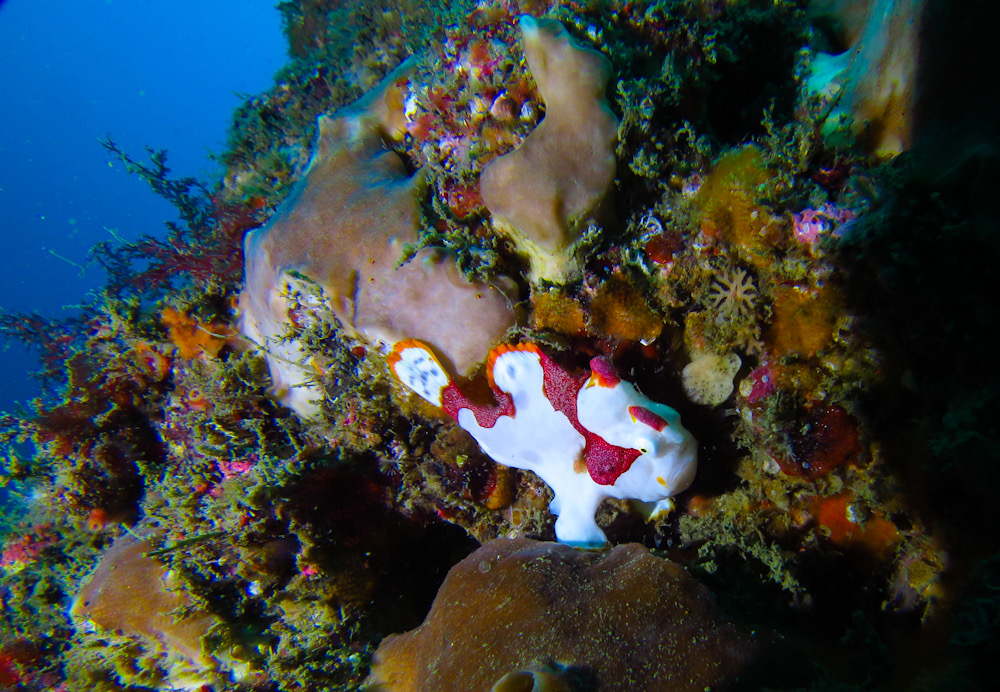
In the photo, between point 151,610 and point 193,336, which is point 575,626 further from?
point 193,336

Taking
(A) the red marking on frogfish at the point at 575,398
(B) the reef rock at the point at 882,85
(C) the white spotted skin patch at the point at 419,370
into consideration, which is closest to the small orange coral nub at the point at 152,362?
(C) the white spotted skin patch at the point at 419,370

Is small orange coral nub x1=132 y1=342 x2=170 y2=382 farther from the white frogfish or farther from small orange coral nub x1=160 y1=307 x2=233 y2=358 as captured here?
the white frogfish

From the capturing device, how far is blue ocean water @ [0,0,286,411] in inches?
3440

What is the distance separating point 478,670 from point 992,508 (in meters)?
2.63

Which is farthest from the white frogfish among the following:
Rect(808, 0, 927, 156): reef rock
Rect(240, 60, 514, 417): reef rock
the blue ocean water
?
the blue ocean water

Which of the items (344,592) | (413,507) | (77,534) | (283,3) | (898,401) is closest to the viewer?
(898,401)

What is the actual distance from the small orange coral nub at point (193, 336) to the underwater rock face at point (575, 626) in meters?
3.37

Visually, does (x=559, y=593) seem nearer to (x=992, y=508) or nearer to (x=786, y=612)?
(x=786, y=612)

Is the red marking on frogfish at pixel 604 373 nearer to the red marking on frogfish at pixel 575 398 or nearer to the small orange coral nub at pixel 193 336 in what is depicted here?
the red marking on frogfish at pixel 575 398

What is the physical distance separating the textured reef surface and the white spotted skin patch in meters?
0.03

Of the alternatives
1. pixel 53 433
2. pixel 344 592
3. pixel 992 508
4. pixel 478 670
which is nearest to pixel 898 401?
pixel 992 508

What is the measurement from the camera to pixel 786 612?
8.70 ft

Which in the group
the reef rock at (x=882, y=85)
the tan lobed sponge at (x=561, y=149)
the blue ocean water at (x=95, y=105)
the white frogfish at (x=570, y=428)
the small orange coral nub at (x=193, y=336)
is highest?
the blue ocean water at (x=95, y=105)

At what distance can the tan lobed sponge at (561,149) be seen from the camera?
8.22ft
